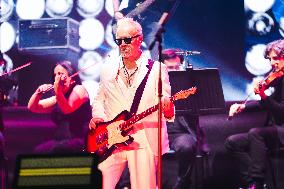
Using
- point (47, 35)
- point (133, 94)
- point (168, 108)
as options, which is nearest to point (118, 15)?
point (47, 35)

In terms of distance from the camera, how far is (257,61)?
8477 mm

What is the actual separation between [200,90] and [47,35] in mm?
2995

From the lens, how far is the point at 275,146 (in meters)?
7.25

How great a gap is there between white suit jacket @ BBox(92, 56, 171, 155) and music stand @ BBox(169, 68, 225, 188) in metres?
1.43

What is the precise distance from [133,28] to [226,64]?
334 centimetres

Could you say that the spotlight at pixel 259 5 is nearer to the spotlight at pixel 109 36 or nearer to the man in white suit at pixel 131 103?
the spotlight at pixel 109 36

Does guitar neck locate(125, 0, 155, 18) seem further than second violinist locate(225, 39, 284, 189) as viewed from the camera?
Yes

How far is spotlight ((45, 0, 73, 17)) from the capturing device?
9070 millimetres

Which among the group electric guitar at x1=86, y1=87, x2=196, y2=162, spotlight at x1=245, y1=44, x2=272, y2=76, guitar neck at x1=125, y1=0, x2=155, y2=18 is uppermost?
guitar neck at x1=125, y1=0, x2=155, y2=18

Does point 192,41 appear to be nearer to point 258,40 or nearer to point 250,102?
point 258,40

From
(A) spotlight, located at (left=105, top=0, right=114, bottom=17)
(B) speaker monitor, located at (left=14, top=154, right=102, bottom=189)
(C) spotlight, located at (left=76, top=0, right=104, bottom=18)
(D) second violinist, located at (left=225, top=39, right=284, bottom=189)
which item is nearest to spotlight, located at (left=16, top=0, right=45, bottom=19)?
(C) spotlight, located at (left=76, top=0, right=104, bottom=18)

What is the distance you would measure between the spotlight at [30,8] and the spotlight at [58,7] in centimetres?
10

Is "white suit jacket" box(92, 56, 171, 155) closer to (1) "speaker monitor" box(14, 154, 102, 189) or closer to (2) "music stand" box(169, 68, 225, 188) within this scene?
(2) "music stand" box(169, 68, 225, 188)

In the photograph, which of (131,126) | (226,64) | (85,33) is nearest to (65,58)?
(85,33)
